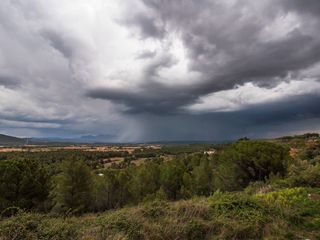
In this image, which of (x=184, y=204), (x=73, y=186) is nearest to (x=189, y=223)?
(x=184, y=204)

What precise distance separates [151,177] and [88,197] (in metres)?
9.23

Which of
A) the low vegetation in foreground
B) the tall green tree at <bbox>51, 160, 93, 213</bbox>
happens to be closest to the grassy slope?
the low vegetation in foreground

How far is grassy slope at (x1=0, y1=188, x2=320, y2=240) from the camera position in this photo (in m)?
6.38

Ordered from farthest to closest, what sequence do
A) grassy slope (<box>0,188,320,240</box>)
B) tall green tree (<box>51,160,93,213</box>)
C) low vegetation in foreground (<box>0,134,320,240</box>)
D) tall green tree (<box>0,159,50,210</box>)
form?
tall green tree (<box>51,160,93,213</box>) < tall green tree (<box>0,159,50,210</box>) < low vegetation in foreground (<box>0,134,320,240</box>) < grassy slope (<box>0,188,320,240</box>)

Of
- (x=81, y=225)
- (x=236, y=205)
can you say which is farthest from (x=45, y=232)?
(x=236, y=205)

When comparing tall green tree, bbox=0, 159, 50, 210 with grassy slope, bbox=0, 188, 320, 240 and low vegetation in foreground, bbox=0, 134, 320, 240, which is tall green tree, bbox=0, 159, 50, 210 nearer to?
low vegetation in foreground, bbox=0, 134, 320, 240

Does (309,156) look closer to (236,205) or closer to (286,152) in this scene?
(286,152)

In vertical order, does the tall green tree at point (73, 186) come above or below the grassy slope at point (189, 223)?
below

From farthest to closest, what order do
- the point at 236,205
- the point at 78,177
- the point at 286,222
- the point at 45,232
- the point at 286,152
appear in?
the point at 78,177 < the point at 286,152 < the point at 236,205 < the point at 286,222 < the point at 45,232

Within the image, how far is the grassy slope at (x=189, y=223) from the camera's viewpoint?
638 centimetres

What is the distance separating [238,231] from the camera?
7207 millimetres

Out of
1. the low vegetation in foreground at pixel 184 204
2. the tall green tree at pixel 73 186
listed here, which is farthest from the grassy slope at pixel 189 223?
the tall green tree at pixel 73 186

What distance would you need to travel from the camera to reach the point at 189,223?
7.19 metres

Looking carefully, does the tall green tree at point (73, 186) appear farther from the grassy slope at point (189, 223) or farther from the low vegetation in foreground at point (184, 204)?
the grassy slope at point (189, 223)
